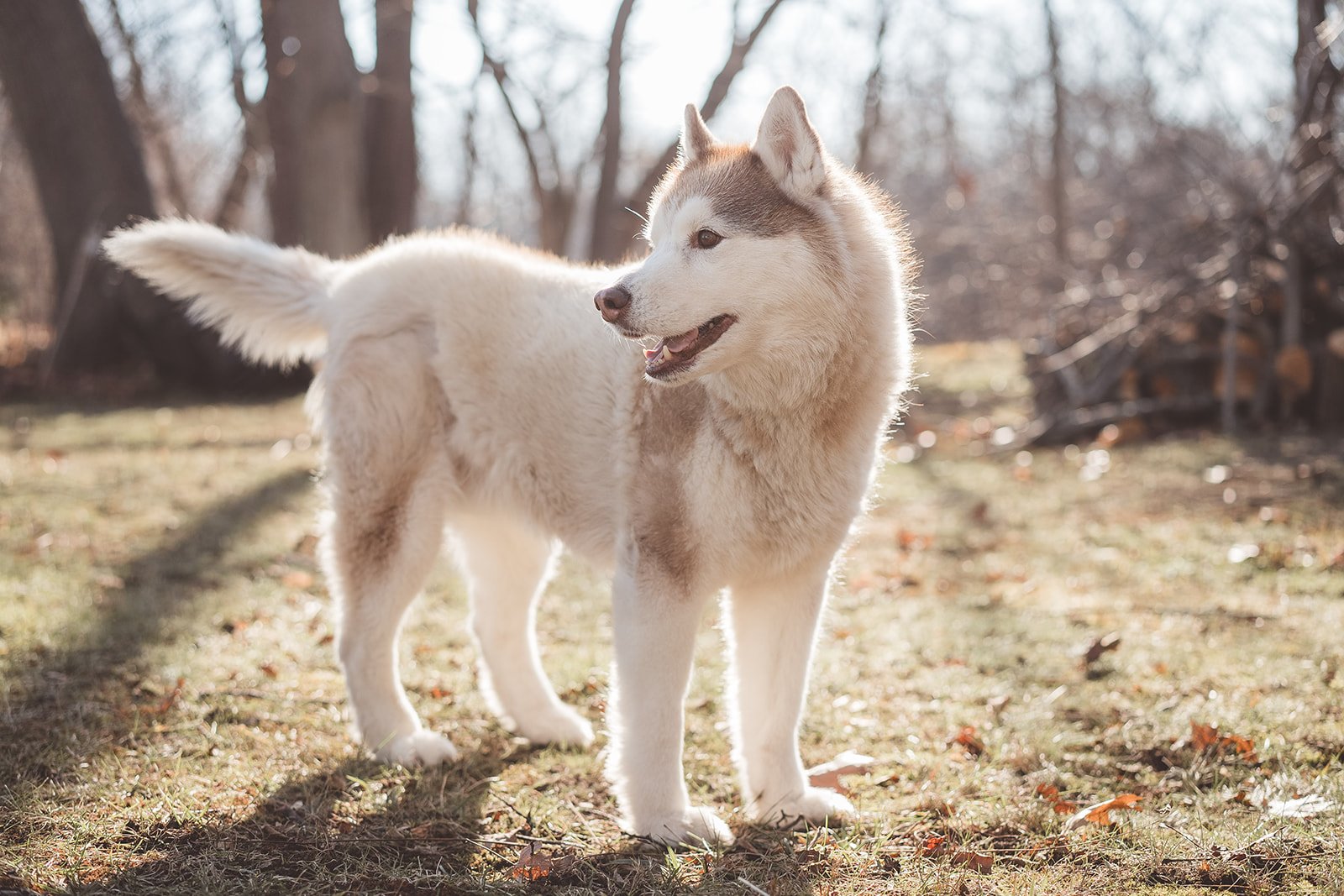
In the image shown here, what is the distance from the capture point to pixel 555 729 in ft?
11.4

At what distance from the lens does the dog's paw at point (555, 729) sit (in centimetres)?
348

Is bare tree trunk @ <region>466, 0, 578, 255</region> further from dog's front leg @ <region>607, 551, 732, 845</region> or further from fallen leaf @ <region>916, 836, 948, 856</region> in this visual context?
fallen leaf @ <region>916, 836, 948, 856</region>

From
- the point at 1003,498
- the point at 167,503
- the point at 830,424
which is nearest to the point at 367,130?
the point at 167,503

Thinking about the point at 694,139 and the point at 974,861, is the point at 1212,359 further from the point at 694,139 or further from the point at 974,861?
the point at 974,861

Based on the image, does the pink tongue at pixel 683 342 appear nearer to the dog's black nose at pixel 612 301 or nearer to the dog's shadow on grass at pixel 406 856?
the dog's black nose at pixel 612 301

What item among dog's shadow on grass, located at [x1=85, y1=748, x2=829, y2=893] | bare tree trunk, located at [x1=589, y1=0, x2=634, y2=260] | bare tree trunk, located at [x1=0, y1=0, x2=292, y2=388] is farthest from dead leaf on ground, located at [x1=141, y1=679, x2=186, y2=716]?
bare tree trunk, located at [x1=0, y1=0, x2=292, y2=388]

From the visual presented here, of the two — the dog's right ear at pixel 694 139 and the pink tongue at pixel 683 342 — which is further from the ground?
the dog's right ear at pixel 694 139

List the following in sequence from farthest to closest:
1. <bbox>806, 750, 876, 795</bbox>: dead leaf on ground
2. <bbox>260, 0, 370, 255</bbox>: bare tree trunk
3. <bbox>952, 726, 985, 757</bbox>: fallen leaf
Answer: <bbox>260, 0, 370, 255</bbox>: bare tree trunk < <bbox>952, 726, 985, 757</bbox>: fallen leaf < <bbox>806, 750, 876, 795</bbox>: dead leaf on ground

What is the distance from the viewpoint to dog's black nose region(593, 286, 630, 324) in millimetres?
2605

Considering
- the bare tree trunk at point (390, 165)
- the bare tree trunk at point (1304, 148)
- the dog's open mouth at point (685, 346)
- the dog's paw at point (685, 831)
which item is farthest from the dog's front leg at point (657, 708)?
the bare tree trunk at point (390, 165)

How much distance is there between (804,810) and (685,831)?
382mm

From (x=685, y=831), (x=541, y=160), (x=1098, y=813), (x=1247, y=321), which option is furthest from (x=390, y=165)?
(x=1098, y=813)

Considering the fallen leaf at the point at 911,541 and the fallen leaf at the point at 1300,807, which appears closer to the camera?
the fallen leaf at the point at 1300,807

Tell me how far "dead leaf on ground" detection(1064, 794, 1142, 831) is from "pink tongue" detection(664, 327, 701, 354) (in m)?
1.62
